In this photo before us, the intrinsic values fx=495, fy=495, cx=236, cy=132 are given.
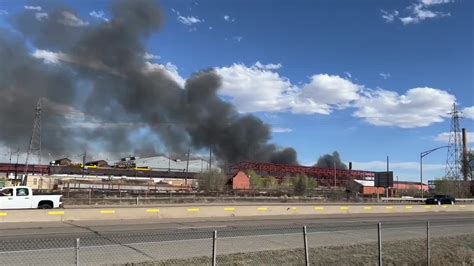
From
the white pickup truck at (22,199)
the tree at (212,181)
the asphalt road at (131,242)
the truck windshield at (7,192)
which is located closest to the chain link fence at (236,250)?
the asphalt road at (131,242)

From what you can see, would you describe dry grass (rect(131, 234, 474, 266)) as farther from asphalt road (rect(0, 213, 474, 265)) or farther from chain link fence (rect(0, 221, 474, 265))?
asphalt road (rect(0, 213, 474, 265))

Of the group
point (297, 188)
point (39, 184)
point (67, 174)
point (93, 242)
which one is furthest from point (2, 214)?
point (67, 174)

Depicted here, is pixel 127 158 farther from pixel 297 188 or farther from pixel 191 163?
pixel 297 188

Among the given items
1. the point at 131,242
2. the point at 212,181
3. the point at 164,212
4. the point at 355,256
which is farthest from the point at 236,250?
the point at 212,181

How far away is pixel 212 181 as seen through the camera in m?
97.3

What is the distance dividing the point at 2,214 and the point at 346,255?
16.6 m

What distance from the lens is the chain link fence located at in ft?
38.3

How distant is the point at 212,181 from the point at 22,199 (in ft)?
224

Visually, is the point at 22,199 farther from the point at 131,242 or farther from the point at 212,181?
the point at 212,181

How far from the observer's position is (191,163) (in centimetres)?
19275

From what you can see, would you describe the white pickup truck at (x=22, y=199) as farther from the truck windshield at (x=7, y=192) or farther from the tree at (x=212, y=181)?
the tree at (x=212, y=181)

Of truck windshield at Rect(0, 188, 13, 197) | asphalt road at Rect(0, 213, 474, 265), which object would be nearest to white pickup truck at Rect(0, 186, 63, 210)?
truck windshield at Rect(0, 188, 13, 197)

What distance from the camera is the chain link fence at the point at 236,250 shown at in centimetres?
1169

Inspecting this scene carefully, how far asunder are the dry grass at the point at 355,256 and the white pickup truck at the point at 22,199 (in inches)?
832
